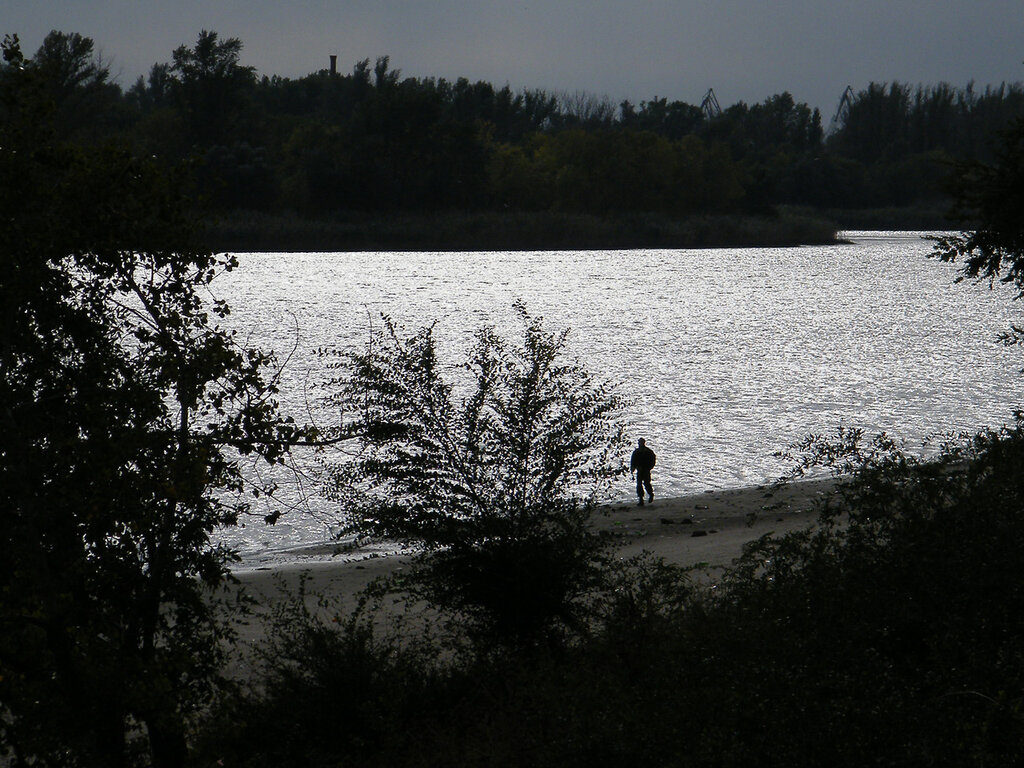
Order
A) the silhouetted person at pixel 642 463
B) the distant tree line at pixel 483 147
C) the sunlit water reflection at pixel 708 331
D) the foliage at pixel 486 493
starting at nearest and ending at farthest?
the foliage at pixel 486 493
the silhouetted person at pixel 642 463
the sunlit water reflection at pixel 708 331
the distant tree line at pixel 483 147

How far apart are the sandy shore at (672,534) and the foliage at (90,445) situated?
19.8 feet

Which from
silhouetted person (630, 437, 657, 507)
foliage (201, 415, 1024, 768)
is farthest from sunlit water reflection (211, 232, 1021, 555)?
foliage (201, 415, 1024, 768)

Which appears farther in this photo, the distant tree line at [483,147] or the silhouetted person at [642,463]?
the distant tree line at [483,147]

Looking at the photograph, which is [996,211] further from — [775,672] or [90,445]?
[90,445]

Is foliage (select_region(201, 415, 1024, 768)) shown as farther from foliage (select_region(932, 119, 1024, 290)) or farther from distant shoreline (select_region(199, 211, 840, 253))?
distant shoreline (select_region(199, 211, 840, 253))

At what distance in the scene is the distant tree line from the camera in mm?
100312

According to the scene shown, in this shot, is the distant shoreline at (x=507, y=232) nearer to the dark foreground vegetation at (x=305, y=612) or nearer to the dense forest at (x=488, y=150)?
the dense forest at (x=488, y=150)

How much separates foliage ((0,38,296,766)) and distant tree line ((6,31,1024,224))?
56.8 metres

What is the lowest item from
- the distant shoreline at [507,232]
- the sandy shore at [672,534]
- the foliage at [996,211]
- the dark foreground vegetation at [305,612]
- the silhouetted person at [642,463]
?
the sandy shore at [672,534]

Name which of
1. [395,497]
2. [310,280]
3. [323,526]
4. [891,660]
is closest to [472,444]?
[395,497]

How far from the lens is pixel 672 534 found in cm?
1927

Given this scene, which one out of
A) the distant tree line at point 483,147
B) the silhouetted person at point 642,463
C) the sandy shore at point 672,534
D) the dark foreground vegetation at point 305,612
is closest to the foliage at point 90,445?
the dark foreground vegetation at point 305,612

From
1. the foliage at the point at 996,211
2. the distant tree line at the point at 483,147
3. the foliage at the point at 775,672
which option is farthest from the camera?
the distant tree line at the point at 483,147

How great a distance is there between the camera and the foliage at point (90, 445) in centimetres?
708
